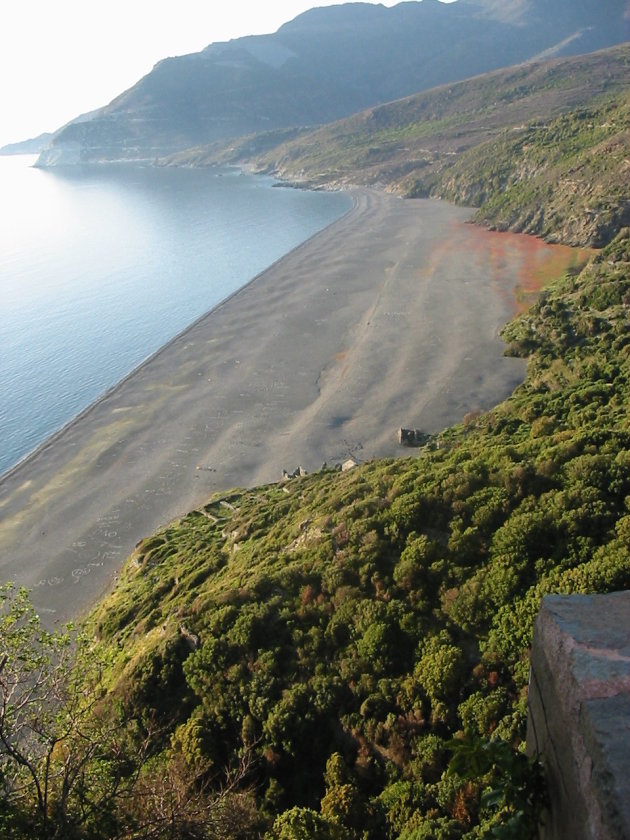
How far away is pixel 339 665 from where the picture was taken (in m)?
14.0

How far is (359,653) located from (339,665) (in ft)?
1.68

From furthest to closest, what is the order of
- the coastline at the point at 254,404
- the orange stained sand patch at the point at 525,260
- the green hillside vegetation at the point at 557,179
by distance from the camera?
the green hillside vegetation at the point at 557,179 < the orange stained sand patch at the point at 525,260 < the coastline at the point at 254,404

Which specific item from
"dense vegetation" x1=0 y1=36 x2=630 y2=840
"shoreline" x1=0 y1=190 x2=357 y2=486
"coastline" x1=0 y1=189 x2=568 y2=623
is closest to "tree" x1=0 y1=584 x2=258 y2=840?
"dense vegetation" x1=0 y1=36 x2=630 y2=840

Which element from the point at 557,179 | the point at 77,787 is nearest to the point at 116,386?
the point at 77,787

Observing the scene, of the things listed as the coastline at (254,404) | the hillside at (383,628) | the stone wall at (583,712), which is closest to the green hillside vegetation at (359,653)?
Result: the hillside at (383,628)

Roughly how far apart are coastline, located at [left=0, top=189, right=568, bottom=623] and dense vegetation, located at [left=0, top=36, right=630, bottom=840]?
9.44m

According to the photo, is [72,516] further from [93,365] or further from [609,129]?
[609,129]

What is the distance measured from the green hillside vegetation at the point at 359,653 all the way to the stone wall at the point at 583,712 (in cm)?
92

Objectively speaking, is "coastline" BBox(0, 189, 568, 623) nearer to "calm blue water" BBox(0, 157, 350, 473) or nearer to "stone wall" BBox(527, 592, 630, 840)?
"calm blue water" BBox(0, 157, 350, 473)

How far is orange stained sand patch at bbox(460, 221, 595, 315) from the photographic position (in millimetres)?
56812

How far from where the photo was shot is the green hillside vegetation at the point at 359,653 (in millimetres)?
10711

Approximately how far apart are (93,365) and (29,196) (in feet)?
495

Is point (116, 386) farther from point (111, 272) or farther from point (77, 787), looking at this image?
point (77, 787)

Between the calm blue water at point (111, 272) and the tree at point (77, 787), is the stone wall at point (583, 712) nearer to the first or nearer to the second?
the tree at point (77, 787)
